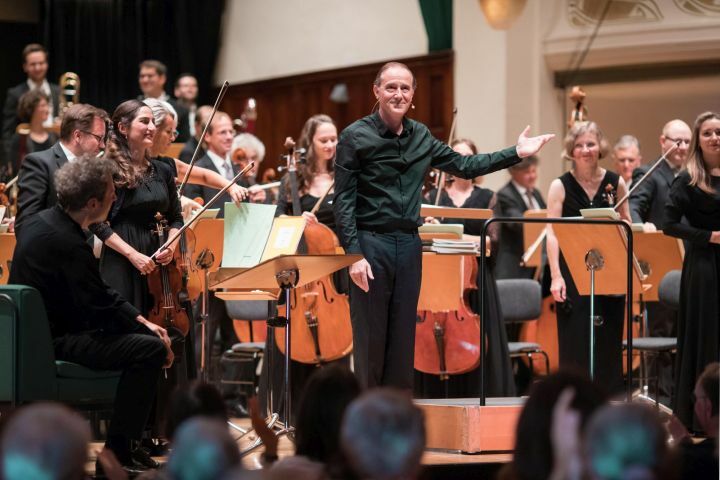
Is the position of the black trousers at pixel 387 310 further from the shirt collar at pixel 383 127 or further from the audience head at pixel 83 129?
the audience head at pixel 83 129

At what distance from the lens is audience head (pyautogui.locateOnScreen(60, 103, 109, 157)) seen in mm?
4957

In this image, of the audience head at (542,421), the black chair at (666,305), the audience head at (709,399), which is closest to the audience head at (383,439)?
the audience head at (542,421)

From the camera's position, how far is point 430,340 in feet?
19.4

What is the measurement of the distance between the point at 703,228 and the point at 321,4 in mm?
6251

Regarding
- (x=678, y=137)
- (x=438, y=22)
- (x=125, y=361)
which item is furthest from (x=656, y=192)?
(x=438, y=22)

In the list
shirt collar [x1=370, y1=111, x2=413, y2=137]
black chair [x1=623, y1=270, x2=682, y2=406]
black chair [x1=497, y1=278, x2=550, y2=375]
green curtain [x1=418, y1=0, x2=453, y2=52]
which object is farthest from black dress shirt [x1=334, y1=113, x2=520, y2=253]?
green curtain [x1=418, y1=0, x2=453, y2=52]

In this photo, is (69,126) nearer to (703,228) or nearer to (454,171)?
(454,171)

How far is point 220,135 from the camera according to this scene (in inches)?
275

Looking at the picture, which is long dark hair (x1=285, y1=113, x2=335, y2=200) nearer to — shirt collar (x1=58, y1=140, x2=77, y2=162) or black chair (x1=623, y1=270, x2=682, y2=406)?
shirt collar (x1=58, y1=140, x2=77, y2=162)

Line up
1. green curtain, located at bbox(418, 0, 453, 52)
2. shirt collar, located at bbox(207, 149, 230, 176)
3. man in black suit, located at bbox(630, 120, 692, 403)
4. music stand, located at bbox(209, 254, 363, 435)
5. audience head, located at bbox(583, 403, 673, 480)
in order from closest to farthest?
audience head, located at bbox(583, 403, 673, 480), music stand, located at bbox(209, 254, 363, 435), man in black suit, located at bbox(630, 120, 692, 403), shirt collar, located at bbox(207, 149, 230, 176), green curtain, located at bbox(418, 0, 453, 52)

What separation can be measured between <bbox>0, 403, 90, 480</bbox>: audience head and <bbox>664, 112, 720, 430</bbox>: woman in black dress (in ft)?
12.0

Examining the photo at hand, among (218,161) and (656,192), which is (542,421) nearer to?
(656,192)

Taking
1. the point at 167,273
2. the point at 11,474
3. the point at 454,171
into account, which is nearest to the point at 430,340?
the point at 454,171

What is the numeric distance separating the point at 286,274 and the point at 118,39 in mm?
7155
